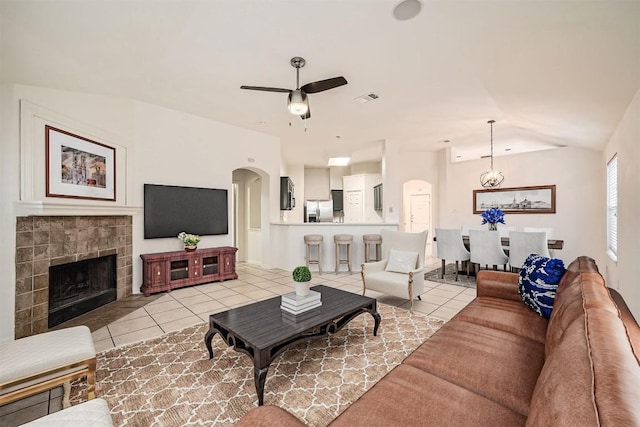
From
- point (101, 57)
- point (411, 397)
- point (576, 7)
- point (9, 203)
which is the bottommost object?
point (411, 397)

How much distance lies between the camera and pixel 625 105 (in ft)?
9.66

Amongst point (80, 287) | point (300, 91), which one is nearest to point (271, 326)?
point (300, 91)

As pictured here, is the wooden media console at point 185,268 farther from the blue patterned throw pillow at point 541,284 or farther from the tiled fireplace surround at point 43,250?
the blue patterned throw pillow at point 541,284

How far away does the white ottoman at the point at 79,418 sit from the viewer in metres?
1.11

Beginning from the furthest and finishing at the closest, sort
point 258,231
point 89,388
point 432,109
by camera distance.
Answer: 1. point 258,231
2. point 432,109
3. point 89,388

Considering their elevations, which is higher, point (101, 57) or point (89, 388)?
point (101, 57)

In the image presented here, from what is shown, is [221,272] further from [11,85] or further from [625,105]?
[625,105]

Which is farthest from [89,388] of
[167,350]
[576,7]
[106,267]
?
[576,7]

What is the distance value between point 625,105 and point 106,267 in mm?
6582

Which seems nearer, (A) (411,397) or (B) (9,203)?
(A) (411,397)

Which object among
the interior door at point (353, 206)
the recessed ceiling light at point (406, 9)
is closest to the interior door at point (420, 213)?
the interior door at point (353, 206)

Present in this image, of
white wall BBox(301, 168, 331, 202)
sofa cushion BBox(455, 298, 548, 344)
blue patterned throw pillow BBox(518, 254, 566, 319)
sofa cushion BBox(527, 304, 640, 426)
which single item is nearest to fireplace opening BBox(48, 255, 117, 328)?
sofa cushion BBox(455, 298, 548, 344)

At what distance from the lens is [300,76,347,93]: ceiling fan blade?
2.87m

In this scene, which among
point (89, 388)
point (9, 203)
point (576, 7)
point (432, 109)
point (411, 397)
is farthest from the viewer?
point (432, 109)
